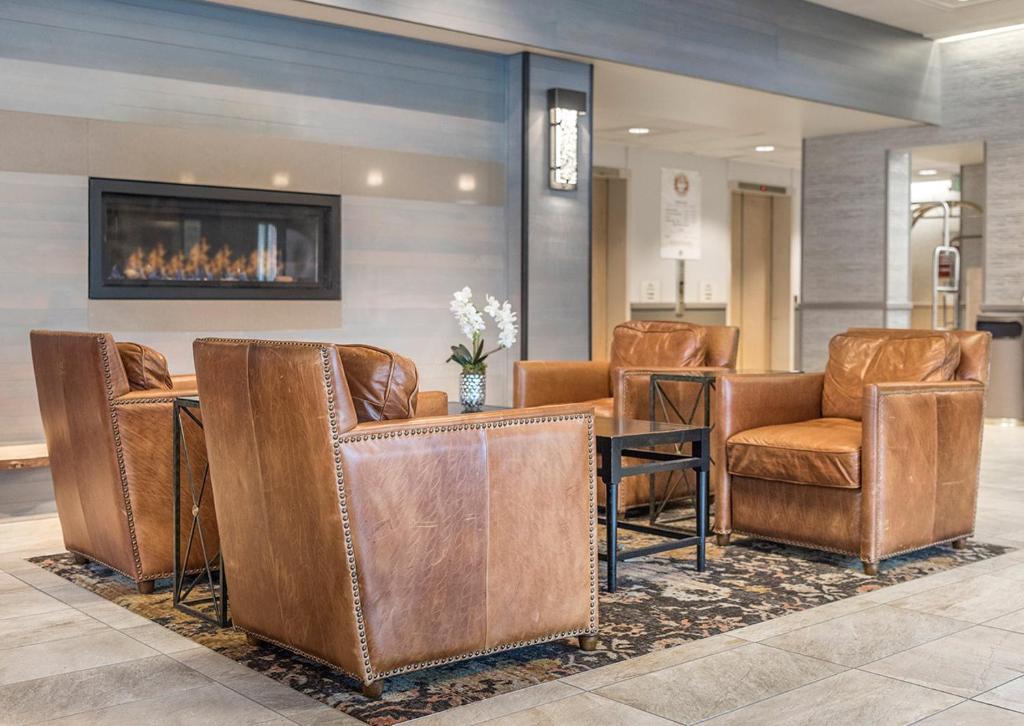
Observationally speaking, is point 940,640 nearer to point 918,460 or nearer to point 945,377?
point 918,460

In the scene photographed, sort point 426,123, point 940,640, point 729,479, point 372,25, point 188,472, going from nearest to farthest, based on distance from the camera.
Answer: point 940,640 → point 188,472 → point 729,479 → point 372,25 → point 426,123

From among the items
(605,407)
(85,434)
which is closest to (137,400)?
(85,434)

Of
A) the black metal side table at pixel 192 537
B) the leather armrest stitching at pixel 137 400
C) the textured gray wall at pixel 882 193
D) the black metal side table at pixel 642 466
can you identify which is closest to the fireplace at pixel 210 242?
the leather armrest stitching at pixel 137 400

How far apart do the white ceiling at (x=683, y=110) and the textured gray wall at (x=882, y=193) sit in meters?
0.28

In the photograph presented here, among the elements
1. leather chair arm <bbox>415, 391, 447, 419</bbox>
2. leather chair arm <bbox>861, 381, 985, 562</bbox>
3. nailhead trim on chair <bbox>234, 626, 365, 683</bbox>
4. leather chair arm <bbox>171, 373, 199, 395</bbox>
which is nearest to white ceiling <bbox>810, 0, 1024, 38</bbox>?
leather chair arm <bbox>861, 381, 985, 562</bbox>

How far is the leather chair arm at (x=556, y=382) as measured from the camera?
540 centimetres

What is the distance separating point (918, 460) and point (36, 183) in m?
3.97

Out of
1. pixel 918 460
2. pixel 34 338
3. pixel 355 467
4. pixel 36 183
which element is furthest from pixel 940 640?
pixel 36 183

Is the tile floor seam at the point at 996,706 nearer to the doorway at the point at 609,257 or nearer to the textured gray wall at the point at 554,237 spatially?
the textured gray wall at the point at 554,237

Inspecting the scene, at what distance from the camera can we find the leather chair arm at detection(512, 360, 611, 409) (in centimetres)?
540

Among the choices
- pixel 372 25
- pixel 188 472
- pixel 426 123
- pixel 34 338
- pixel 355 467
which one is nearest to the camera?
pixel 355 467

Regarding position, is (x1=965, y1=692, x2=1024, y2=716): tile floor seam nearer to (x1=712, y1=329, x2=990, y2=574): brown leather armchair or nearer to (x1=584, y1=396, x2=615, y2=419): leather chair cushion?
(x1=712, y1=329, x2=990, y2=574): brown leather armchair

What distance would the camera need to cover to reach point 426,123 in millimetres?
6441

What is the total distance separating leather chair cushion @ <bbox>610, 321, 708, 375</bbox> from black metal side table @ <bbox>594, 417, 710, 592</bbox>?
1.35 meters
